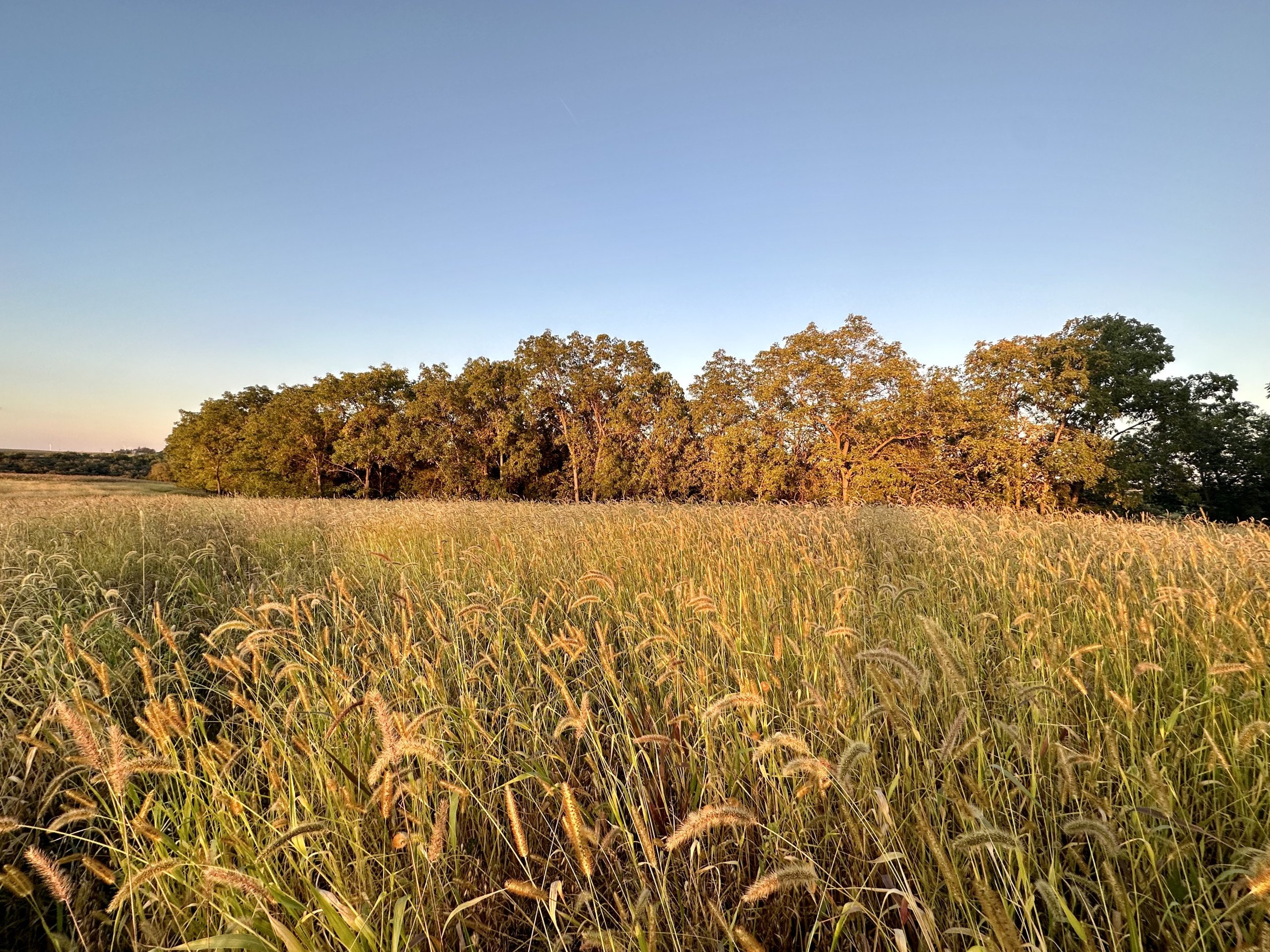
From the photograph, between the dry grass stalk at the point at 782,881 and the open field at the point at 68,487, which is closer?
the dry grass stalk at the point at 782,881

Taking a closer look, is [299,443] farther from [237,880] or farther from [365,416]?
[237,880]

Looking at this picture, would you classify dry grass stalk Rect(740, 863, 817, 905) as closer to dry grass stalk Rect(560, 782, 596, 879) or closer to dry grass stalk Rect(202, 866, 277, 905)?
dry grass stalk Rect(560, 782, 596, 879)

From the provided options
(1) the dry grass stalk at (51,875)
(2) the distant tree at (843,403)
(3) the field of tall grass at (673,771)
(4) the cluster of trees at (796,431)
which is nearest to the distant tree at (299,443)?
(4) the cluster of trees at (796,431)

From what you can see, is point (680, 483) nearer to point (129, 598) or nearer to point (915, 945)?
point (129, 598)

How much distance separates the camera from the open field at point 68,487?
68.0ft

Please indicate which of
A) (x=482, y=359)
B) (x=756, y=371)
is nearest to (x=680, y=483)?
(x=756, y=371)

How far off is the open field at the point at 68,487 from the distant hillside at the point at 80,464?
8.32 m

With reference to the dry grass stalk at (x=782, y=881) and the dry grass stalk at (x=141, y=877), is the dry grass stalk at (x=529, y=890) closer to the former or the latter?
the dry grass stalk at (x=782, y=881)

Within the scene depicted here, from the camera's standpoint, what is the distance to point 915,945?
1.53m

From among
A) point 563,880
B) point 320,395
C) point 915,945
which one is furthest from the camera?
point 320,395

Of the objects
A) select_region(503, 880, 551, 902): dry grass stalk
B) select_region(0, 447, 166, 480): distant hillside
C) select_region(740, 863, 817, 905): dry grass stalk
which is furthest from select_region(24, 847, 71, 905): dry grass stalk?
select_region(0, 447, 166, 480): distant hillside

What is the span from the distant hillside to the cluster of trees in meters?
21.9

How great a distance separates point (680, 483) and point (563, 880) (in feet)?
88.0

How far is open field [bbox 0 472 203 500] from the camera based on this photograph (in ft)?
68.0
